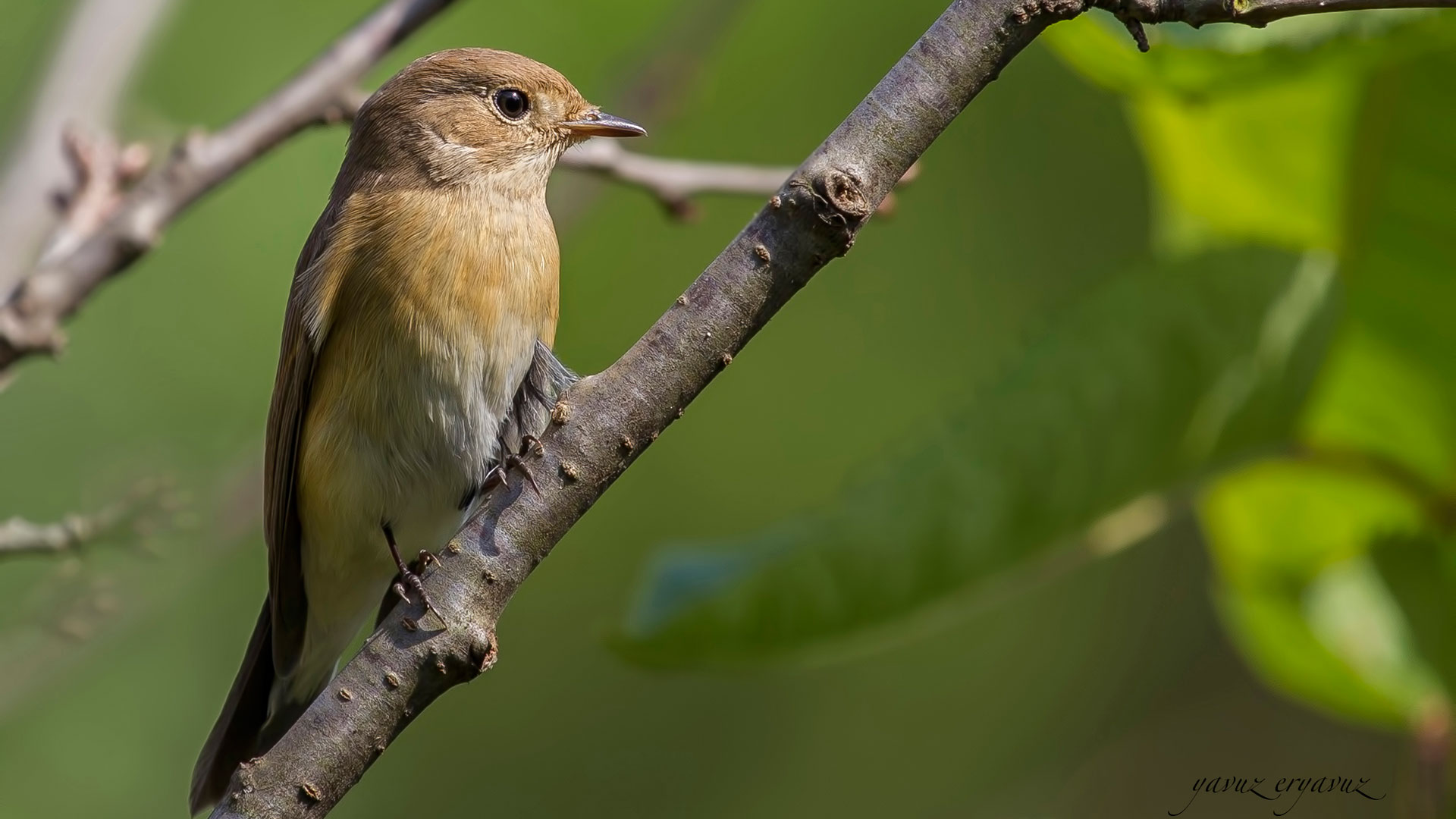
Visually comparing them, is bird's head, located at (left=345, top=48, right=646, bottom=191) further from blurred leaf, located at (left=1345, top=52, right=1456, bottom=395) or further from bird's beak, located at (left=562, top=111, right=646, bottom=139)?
blurred leaf, located at (left=1345, top=52, right=1456, bottom=395)

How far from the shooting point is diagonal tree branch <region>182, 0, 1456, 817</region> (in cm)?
211

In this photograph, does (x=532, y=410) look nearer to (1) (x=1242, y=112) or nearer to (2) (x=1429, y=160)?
(1) (x=1242, y=112)

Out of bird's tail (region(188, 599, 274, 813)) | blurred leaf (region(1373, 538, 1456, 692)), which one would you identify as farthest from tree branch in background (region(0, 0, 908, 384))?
blurred leaf (region(1373, 538, 1456, 692))

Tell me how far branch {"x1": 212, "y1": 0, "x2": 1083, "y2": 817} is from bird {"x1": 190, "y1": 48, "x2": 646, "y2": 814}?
1.32m

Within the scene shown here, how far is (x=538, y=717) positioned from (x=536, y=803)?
0.40 m

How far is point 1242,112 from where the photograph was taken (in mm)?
2701

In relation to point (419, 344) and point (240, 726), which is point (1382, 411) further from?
point (240, 726)

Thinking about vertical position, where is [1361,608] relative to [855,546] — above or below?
above

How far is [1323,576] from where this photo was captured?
2.86 meters

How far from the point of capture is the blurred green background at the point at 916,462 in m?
2.58

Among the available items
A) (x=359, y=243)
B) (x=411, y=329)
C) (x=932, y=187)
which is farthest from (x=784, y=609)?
(x=932, y=187)

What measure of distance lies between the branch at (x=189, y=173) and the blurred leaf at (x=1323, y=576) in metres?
1.99

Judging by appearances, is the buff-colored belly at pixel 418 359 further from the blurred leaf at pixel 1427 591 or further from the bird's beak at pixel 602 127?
the blurred leaf at pixel 1427 591

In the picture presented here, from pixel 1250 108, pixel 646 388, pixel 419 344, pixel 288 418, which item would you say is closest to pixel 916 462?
pixel 646 388
